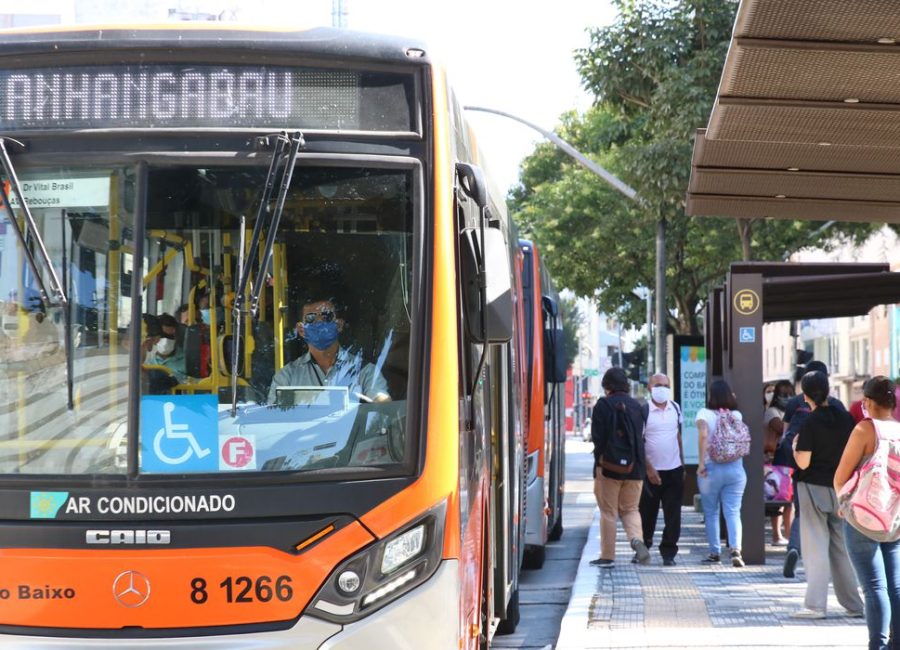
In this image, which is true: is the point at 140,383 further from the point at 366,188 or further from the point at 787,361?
the point at 787,361

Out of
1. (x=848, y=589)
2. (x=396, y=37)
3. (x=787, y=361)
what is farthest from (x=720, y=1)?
(x=787, y=361)

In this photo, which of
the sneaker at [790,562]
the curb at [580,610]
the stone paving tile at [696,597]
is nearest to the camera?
the curb at [580,610]

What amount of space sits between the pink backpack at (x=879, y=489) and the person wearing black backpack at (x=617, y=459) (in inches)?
228

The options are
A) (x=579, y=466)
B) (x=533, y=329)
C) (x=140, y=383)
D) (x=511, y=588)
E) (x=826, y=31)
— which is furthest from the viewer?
(x=579, y=466)

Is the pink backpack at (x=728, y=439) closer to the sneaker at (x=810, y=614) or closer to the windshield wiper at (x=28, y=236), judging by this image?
the sneaker at (x=810, y=614)

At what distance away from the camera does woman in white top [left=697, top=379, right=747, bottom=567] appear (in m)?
13.9

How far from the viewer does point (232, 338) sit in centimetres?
573

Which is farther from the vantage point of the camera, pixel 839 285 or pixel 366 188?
pixel 839 285

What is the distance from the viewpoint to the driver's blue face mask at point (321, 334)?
5820 millimetres

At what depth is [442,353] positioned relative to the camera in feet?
19.4

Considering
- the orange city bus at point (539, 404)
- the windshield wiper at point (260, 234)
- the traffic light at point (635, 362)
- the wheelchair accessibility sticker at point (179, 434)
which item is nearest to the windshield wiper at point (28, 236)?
the wheelchair accessibility sticker at point (179, 434)

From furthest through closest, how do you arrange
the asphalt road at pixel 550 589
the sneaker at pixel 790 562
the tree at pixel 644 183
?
the tree at pixel 644 183 → the sneaker at pixel 790 562 → the asphalt road at pixel 550 589

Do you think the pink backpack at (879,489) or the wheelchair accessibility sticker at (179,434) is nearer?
the wheelchair accessibility sticker at (179,434)

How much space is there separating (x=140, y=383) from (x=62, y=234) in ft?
2.20
